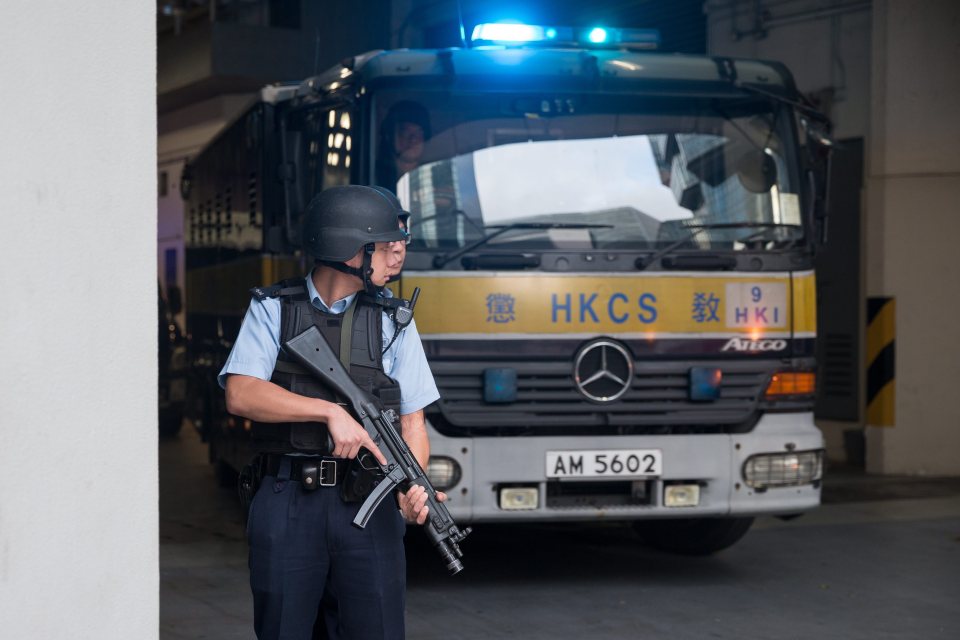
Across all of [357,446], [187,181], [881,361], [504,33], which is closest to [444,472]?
[504,33]

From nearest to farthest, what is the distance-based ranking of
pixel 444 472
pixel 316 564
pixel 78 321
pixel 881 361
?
pixel 78 321
pixel 316 564
pixel 444 472
pixel 881 361

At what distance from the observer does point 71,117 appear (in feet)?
12.1

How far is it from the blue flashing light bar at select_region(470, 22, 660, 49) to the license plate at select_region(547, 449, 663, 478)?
7.02 feet

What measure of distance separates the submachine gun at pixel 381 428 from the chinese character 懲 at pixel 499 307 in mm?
3431

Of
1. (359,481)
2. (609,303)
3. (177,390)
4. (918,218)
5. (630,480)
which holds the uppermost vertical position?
(918,218)

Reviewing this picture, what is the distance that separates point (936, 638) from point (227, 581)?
3.58 m

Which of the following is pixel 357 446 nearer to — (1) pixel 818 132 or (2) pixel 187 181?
(1) pixel 818 132

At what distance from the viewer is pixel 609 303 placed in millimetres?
7766

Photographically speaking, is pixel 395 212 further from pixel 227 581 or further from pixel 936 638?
pixel 227 581

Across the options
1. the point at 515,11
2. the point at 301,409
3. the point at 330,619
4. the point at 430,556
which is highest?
the point at 515,11

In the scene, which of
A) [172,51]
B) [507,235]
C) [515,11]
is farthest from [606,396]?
[172,51]

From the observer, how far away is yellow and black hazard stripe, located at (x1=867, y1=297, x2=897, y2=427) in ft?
41.9

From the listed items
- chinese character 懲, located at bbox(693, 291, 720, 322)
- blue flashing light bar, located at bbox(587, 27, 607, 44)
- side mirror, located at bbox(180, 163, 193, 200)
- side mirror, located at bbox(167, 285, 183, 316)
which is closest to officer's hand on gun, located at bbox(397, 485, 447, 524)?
chinese character 懲, located at bbox(693, 291, 720, 322)

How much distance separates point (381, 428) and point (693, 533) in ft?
17.5
